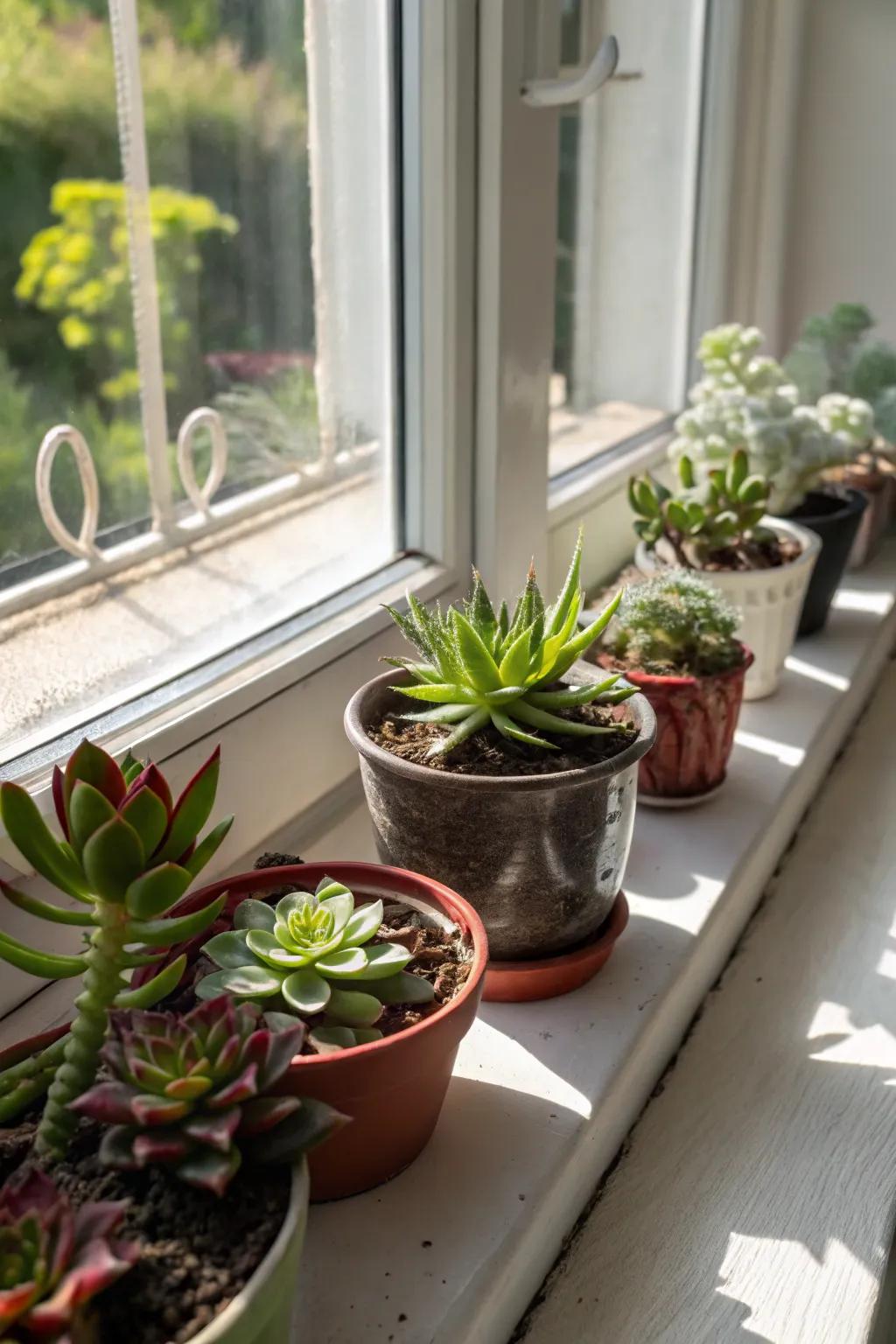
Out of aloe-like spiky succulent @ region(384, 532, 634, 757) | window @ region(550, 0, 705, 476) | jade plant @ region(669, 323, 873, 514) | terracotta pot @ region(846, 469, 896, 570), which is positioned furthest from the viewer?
terracotta pot @ region(846, 469, 896, 570)

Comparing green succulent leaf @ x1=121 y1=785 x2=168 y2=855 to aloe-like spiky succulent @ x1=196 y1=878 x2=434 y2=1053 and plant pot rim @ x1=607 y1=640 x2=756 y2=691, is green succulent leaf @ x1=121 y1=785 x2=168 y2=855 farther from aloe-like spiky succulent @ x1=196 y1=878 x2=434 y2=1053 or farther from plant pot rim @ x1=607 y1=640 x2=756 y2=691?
plant pot rim @ x1=607 y1=640 x2=756 y2=691

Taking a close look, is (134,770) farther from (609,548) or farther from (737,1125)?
(609,548)

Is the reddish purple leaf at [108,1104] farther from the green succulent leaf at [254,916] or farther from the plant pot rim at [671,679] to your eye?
the plant pot rim at [671,679]

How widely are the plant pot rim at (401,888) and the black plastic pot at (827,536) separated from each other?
0.75 metres

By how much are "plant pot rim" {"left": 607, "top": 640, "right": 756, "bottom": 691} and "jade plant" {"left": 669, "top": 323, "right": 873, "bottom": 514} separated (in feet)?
1.15

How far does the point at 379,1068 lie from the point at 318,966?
0.18 ft

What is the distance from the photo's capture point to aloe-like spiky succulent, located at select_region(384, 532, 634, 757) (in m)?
0.74

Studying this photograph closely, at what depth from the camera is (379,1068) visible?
1.92ft

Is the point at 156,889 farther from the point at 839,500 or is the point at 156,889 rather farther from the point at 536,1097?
the point at 839,500

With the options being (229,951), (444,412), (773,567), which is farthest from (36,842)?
(773,567)

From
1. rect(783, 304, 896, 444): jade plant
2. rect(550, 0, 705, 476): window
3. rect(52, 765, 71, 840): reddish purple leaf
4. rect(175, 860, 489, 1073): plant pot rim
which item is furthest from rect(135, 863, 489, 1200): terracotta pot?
rect(783, 304, 896, 444): jade plant

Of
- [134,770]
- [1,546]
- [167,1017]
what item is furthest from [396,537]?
[167,1017]

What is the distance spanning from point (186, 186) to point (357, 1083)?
666 millimetres

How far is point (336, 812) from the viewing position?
97 cm
